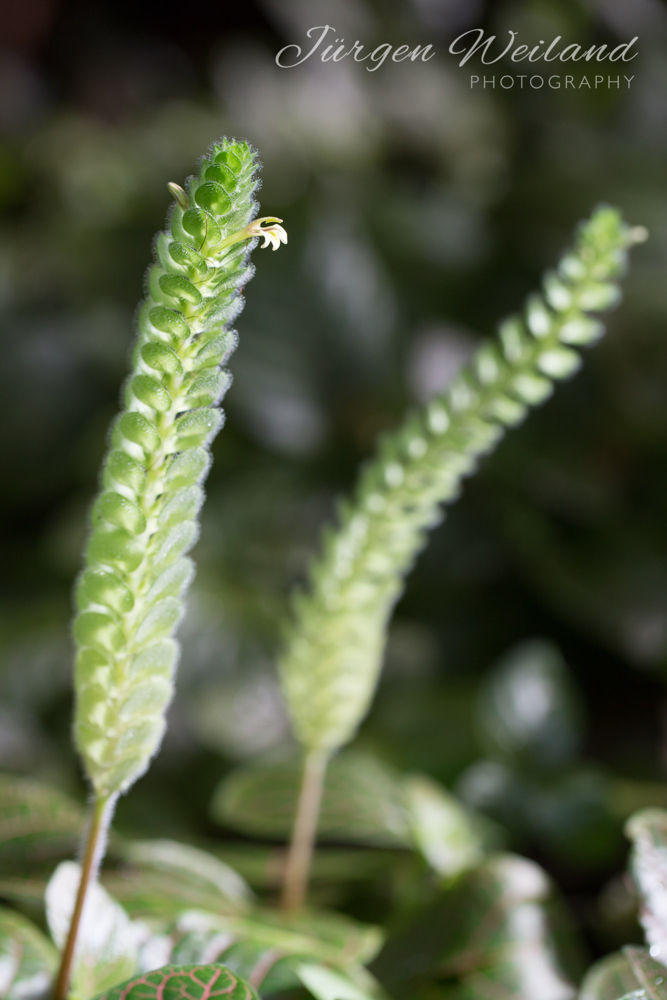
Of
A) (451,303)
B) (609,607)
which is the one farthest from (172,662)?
(451,303)

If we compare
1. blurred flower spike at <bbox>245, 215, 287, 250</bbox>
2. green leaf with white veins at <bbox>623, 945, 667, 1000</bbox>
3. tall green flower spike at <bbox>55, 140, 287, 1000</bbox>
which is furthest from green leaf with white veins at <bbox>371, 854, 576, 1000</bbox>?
blurred flower spike at <bbox>245, 215, 287, 250</bbox>

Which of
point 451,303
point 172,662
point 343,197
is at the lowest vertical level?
point 172,662

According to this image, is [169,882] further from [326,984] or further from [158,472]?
[158,472]

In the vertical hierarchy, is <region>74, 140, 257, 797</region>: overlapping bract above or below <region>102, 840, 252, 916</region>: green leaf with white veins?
above

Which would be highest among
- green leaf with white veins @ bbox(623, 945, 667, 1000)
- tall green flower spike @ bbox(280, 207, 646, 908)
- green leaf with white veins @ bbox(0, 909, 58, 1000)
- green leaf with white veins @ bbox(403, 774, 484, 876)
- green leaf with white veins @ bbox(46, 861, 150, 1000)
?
tall green flower spike @ bbox(280, 207, 646, 908)

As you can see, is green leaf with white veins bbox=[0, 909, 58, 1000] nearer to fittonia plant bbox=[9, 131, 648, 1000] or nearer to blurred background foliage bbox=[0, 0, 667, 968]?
fittonia plant bbox=[9, 131, 648, 1000]

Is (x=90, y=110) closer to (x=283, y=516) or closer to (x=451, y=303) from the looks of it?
(x=451, y=303)

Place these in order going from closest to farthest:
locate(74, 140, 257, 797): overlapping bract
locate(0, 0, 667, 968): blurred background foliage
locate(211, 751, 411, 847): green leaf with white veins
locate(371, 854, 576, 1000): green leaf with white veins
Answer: locate(74, 140, 257, 797): overlapping bract
locate(371, 854, 576, 1000): green leaf with white veins
locate(211, 751, 411, 847): green leaf with white veins
locate(0, 0, 667, 968): blurred background foliage

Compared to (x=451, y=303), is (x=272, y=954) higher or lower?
lower
